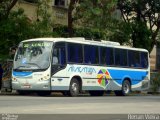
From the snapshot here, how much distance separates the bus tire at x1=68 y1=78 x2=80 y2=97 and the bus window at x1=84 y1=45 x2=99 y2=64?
1430 mm

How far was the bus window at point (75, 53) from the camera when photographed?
92.3ft

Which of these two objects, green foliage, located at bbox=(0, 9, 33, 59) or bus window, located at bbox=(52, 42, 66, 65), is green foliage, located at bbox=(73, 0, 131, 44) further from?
bus window, located at bbox=(52, 42, 66, 65)

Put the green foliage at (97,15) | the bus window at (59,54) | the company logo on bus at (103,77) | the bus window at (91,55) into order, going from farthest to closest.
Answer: the green foliage at (97,15) → the company logo on bus at (103,77) → the bus window at (91,55) → the bus window at (59,54)

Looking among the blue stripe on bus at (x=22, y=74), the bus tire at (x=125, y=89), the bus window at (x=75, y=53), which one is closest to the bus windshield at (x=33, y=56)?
the blue stripe on bus at (x=22, y=74)

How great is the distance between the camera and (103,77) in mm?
30938

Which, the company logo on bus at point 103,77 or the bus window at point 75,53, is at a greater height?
the bus window at point 75,53

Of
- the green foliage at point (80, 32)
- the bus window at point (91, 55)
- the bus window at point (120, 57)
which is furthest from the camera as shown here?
the green foliage at point (80, 32)

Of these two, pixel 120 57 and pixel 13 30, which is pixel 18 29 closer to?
pixel 13 30

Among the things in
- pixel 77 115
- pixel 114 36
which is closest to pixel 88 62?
pixel 114 36

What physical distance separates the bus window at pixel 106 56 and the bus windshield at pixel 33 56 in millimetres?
4576

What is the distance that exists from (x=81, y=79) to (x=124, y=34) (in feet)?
41.2

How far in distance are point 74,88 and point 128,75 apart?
5.84 metres

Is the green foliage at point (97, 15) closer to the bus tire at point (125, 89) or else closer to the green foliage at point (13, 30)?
the green foliage at point (13, 30)

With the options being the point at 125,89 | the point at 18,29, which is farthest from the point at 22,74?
the point at 125,89
